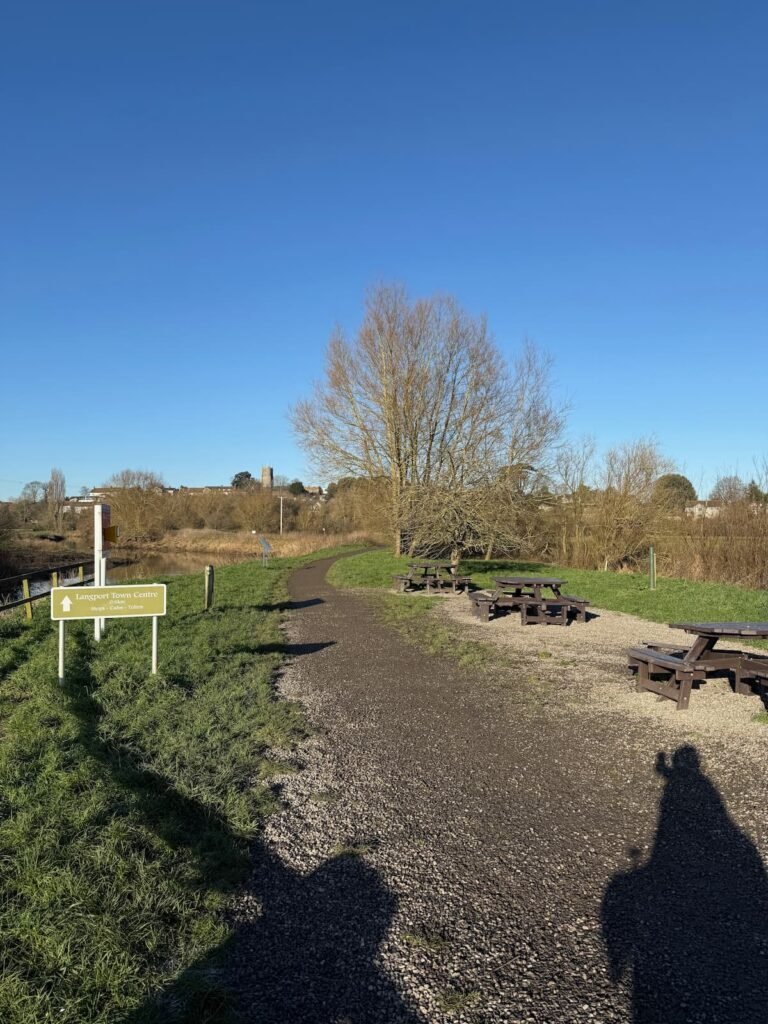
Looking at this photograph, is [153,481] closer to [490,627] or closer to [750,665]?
[490,627]

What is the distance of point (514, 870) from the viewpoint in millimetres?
3447

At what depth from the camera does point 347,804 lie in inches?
168

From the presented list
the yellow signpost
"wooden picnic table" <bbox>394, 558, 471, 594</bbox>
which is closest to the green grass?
"wooden picnic table" <bbox>394, 558, 471, 594</bbox>

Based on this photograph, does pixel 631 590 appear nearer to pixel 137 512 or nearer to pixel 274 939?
pixel 274 939

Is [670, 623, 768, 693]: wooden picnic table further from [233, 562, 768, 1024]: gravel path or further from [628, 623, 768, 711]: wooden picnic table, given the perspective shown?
[233, 562, 768, 1024]: gravel path

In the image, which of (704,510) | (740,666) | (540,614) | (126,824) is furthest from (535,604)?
(704,510)

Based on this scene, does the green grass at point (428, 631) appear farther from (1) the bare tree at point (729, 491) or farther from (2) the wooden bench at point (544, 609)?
(1) the bare tree at point (729, 491)

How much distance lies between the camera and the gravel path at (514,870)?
8.36 ft

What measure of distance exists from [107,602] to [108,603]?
16 millimetres

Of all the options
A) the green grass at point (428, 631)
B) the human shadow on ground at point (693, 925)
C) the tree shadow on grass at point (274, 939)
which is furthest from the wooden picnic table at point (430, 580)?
the tree shadow on grass at point (274, 939)

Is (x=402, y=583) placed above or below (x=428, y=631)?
above

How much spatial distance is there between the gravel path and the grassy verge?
0.24 metres

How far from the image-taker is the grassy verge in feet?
8.19

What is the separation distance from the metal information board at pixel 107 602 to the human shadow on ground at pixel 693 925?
5.57 metres
